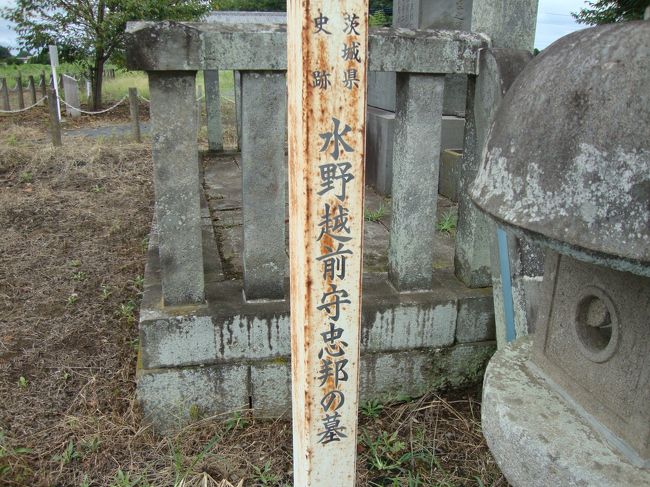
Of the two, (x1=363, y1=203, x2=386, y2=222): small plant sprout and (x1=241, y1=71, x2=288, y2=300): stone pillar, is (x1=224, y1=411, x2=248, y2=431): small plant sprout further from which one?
(x1=363, y1=203, x2=386, y2=222): small plant sprout

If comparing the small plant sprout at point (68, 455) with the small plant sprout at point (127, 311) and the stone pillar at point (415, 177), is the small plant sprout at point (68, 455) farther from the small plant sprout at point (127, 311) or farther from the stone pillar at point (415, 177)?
the stone pillar at point (415, 177)

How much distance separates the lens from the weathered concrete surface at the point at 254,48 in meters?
2.20

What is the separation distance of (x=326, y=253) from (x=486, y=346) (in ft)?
6.12

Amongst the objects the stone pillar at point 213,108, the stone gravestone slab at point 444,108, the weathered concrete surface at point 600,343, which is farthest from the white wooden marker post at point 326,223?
the stone pillar at point 213,108

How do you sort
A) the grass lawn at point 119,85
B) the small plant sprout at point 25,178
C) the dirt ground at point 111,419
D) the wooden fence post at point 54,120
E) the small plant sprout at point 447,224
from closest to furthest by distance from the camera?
the dirt ground at point 111,419 → the small plant sprout at point 447,224 → the small plant sprout at point 25,178 → the wooden fence post at point 54,120 → the grass lawn at point 119,85

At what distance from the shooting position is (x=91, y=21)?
13.5m

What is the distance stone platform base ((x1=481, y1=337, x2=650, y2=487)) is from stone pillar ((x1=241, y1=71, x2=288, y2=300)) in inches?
42.6

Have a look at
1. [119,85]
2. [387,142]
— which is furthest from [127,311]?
[119,85]

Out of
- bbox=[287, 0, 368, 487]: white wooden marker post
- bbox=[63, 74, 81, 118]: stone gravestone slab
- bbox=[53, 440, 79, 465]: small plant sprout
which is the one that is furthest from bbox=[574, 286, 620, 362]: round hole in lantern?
bbox=[63, 74, 81, 118]: stone gravestone slab

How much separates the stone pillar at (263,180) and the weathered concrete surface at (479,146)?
2.73 feet

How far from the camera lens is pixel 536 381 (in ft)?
6.85

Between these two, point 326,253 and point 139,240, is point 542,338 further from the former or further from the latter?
point 139,240

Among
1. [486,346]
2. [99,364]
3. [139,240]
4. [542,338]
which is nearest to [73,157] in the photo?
[139,240]

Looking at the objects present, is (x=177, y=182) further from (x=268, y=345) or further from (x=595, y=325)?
(x=595, y=325)
